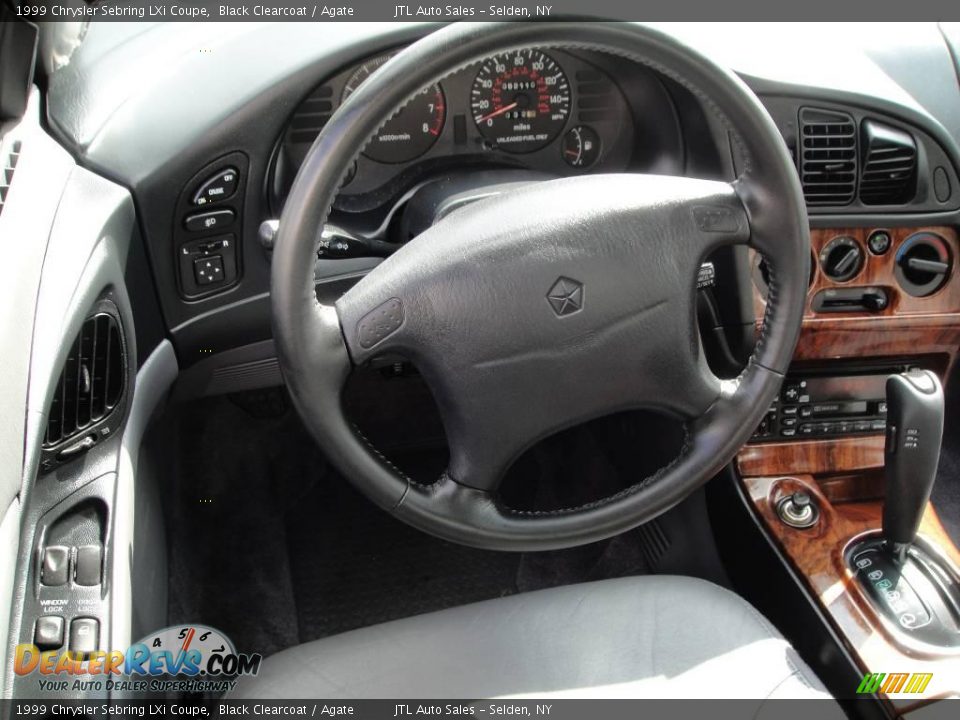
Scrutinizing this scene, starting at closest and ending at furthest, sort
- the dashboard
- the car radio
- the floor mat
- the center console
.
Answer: the dashboard, the center console, the car radio, the floor mat

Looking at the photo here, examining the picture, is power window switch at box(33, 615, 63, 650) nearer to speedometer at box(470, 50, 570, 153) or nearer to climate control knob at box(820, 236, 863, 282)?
speedometer at box(470, 50, 570, 153)

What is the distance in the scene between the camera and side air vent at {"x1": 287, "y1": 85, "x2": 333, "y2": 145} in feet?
4.63

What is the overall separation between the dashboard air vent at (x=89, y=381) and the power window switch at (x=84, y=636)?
0.19 meters

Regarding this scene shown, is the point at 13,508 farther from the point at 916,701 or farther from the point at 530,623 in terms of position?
the point at 916,701

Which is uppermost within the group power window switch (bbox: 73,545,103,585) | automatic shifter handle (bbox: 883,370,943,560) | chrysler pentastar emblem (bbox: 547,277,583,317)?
chrysler pentastar emblem (bbox: 547,277,583,317)

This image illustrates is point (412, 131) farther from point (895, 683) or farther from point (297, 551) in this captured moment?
point (895, 683)

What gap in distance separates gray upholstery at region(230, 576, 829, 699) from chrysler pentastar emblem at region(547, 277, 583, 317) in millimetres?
437

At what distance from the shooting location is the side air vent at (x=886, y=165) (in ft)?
5.10

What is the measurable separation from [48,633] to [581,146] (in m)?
1.09

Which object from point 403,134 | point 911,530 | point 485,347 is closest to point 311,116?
point 403,134

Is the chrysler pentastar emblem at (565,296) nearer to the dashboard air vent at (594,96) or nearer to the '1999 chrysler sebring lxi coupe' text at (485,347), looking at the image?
the '1999 chrysler sebring lxi coupe' text at (485,347)

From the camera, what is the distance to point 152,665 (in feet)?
4.03

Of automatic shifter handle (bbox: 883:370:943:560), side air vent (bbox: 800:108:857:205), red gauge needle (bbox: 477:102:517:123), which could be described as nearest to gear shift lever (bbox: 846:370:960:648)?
automatic shifter handle (bbox: 883:370:943:560)

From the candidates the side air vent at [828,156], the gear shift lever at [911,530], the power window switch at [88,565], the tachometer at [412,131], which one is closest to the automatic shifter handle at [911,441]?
the gear shift lever at [911,530]
